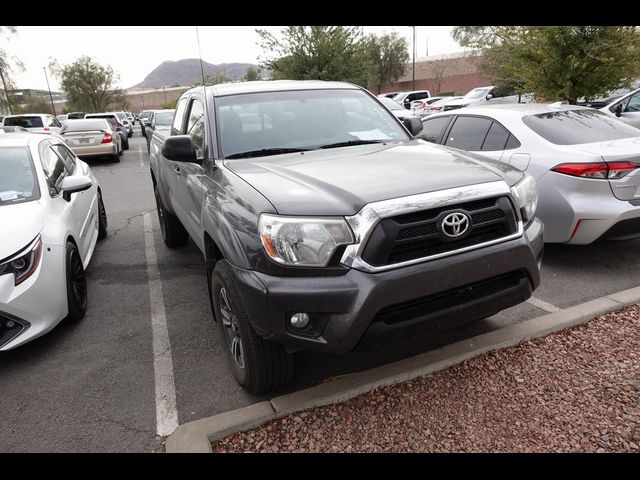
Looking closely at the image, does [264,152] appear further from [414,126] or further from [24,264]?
[24,264]

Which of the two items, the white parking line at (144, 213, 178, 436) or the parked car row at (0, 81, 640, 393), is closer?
the parked car row at (0, 81, 640, 393)

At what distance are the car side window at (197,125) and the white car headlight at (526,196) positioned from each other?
7.22 feet

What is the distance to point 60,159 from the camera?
5125 mm

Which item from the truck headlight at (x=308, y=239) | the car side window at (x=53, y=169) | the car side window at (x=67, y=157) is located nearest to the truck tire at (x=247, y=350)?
the truck headlight at (x=308, y=239)

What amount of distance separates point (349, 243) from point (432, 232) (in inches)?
17.5

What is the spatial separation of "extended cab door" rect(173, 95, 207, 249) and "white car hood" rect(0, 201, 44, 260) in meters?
1.09

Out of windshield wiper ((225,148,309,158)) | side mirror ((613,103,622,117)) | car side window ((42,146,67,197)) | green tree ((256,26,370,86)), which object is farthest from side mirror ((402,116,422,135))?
green tree ((256,26,370,86))

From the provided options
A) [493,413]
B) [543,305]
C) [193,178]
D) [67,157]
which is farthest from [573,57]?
[67,157]

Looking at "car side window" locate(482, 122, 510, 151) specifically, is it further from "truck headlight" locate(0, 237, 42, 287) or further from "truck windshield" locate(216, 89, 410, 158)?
"truck headlight" locate(0, 237, 42, 287)

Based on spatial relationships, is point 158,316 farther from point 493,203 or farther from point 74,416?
point 493,203

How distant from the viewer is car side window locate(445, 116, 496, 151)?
204 inches

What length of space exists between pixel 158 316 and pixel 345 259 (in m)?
2.38

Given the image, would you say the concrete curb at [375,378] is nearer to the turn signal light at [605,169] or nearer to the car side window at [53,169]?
the turn signal light at [605,169]

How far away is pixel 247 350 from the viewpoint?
261cm
